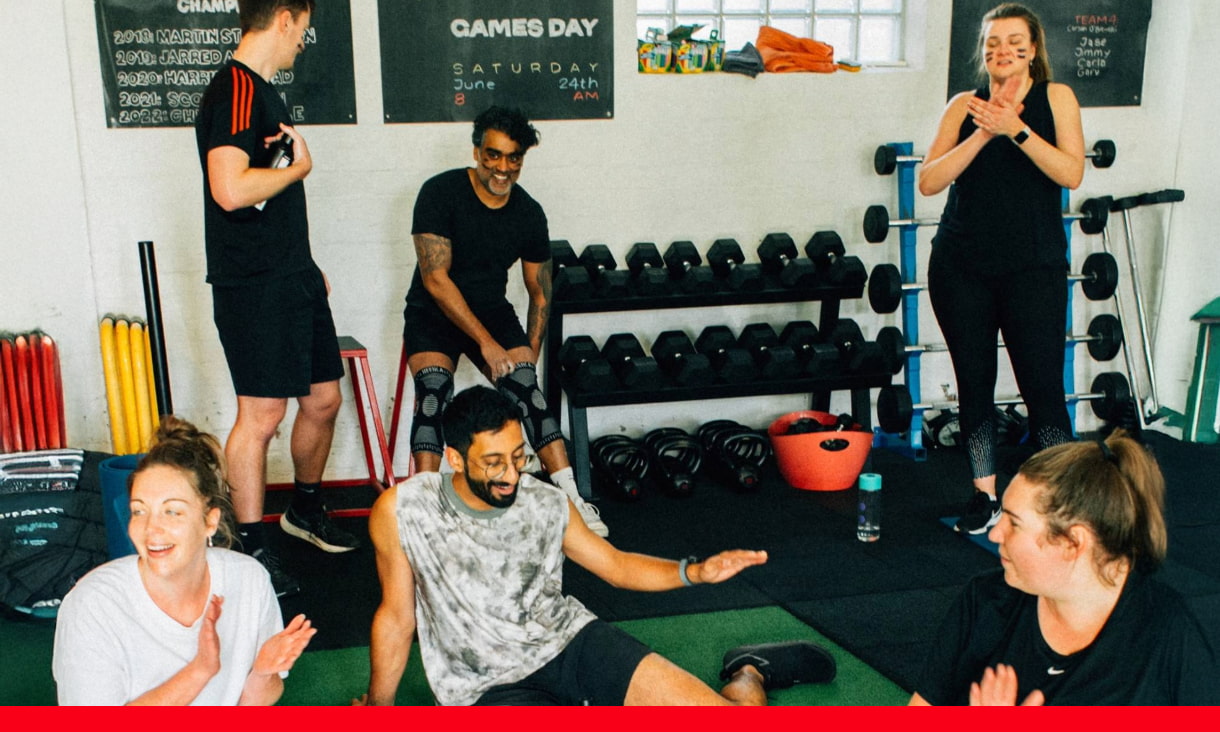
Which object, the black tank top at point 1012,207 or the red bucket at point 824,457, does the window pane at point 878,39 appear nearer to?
the black tank top at point 1012,207

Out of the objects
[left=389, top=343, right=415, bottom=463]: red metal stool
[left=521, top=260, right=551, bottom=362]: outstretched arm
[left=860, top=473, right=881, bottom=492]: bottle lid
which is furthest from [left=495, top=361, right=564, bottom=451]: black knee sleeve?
[left=860, top=473, right=881, bottom=492]: bottle lid

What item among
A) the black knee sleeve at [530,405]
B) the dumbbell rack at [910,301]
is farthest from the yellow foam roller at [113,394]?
the dumbbell rack at [910,301]

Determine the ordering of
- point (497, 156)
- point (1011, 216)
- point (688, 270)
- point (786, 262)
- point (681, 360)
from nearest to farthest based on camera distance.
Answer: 1. point (1011, 216)
2. point (497, 156)
3. point (681, 360)
4. point (688, 270)
5. point (786, 262)

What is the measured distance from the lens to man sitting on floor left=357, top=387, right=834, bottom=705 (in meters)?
1.94

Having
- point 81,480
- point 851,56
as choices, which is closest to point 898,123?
point 851,56

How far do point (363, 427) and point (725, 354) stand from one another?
4.25ft

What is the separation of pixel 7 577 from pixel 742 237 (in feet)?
8.85

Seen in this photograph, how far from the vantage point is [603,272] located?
12.8 ft

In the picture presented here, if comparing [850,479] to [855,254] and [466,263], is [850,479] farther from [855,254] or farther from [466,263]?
[466,263]

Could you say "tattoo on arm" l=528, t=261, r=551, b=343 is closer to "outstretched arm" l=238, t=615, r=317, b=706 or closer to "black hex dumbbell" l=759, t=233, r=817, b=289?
"black hex dumbbell" l=759, t=233, r=817, b=289

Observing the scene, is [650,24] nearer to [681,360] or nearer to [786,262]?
[786,262]

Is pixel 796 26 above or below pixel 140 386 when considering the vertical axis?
above

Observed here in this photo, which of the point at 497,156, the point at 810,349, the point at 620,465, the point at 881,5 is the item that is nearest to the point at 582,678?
the point at 497,156

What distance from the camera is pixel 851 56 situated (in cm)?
442
